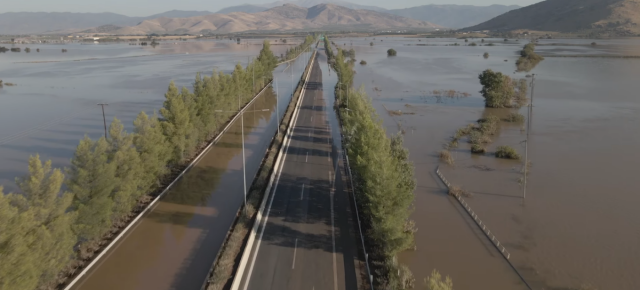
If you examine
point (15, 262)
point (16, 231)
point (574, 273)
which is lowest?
point (574, 273)

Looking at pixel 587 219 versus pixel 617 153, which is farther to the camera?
pixel 617 153

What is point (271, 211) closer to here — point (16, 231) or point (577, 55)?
point (16, 231)

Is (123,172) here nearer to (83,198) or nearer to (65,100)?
(83,198)

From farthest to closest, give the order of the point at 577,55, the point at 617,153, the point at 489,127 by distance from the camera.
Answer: the point at 577,55
the point at 489,127
the point at 617,153

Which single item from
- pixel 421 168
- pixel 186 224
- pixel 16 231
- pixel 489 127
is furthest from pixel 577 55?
pixel 16 231

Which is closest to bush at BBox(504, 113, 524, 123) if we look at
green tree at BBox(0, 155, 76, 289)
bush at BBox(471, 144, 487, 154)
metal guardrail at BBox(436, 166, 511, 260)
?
bush at BBox(471, 144, 487, 154)

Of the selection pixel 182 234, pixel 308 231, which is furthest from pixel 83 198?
pixel 308 231
